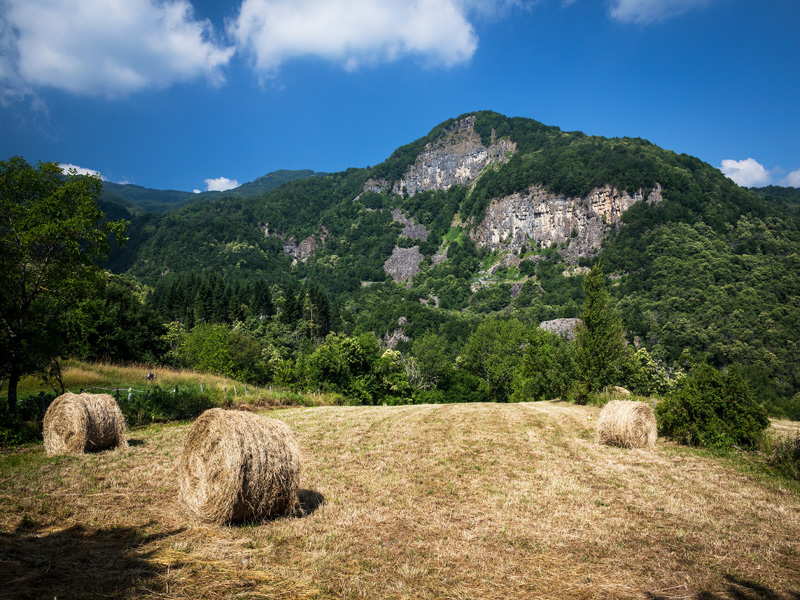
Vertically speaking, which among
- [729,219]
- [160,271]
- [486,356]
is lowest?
[486,356]

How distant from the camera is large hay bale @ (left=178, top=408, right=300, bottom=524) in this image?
8.02 m

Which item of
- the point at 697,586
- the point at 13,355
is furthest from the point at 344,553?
the point at 13,355

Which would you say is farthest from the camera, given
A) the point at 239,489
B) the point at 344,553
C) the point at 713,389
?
the point at 713,389

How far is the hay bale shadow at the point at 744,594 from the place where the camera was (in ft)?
18.8

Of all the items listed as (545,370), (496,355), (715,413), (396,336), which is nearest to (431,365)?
(496,355)

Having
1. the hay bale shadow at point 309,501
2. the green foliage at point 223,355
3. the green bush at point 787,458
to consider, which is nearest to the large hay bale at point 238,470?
the hay bale shadow at point 309,501

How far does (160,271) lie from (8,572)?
20726 centimetres

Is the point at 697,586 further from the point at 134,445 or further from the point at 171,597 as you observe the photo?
the point at 134,445

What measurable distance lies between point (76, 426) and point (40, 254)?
7.71 metres

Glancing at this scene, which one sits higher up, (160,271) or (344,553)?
(160,271)

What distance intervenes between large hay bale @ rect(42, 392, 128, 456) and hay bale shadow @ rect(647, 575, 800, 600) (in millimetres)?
14723

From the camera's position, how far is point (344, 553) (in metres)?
6.86

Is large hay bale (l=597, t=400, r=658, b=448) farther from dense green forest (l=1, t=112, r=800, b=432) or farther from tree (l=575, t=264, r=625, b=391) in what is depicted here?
tree (l=575, t=264, r=625, b=391)

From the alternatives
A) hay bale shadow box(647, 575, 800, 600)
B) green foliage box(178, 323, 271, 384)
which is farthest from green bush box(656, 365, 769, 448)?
green foliage box(178, 323, 271, 384)
